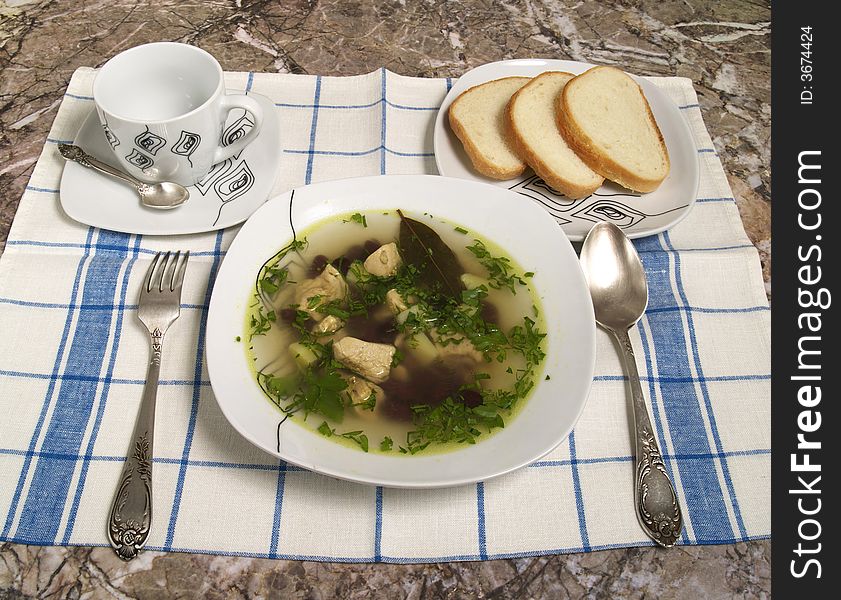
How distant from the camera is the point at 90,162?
1.59 m

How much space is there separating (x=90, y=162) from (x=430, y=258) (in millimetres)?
855

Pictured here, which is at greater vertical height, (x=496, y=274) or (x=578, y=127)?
(x=578, y=127)

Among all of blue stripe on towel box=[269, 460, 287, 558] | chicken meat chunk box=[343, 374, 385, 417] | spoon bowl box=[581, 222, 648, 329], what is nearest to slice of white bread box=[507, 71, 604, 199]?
spoon bowl box=[581, 222, 648, 329]

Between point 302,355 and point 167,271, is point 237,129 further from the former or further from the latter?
point 302,355

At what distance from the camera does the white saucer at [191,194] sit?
1.53 m

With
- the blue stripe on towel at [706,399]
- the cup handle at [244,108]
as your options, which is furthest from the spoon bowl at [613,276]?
the cup handle at [244,108]

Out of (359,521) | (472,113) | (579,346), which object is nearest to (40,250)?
(359,521)

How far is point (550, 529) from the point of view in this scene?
1.19m

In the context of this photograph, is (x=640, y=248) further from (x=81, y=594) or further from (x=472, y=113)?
(x=81, y=594)

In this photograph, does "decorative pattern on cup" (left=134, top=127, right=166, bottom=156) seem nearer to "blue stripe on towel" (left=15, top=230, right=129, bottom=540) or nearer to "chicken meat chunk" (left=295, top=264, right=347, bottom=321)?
"blue stripe on towel" (left=15, top=230, right=129, bottom=540)

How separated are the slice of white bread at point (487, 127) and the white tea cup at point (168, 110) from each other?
0.51 meters

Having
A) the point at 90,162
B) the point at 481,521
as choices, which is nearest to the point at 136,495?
the point at 481,521

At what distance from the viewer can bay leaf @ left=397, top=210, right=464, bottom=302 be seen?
54.6 inches

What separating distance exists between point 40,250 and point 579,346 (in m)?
1.23
